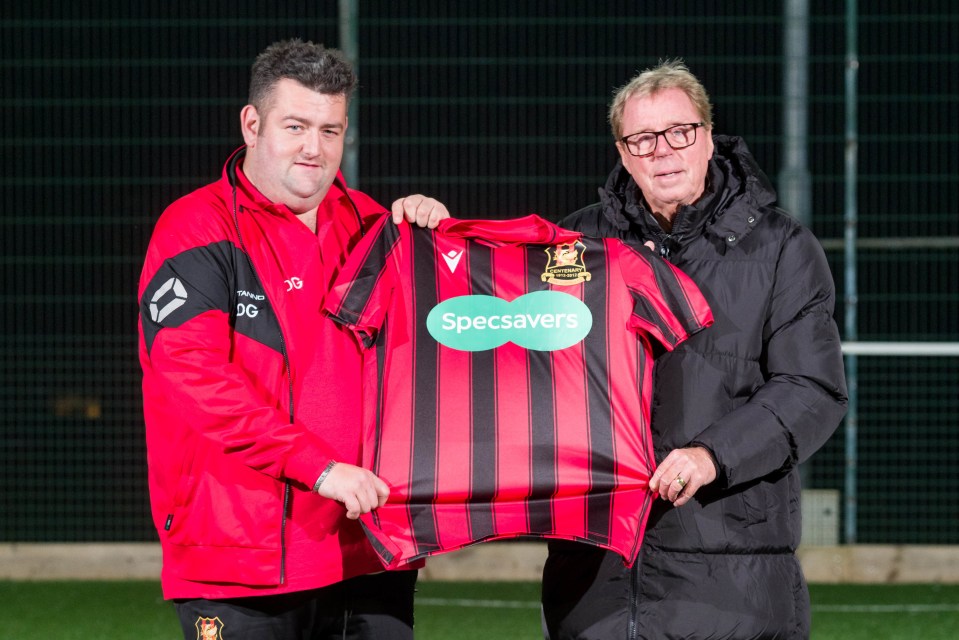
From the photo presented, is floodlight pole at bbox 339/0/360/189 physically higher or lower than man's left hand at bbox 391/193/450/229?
higher

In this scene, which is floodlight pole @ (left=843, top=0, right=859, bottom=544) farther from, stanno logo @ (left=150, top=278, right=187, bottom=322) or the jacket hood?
stanno logo @ (left=150, top=278, right=187, bottom=322)

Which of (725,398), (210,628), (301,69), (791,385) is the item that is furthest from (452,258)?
(210,628)

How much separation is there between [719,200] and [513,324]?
490mm

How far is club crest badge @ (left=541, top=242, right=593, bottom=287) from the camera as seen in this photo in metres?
2.41

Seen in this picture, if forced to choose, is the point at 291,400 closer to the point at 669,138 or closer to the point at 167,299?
the point at 167,299

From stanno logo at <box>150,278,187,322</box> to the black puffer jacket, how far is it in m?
0.96

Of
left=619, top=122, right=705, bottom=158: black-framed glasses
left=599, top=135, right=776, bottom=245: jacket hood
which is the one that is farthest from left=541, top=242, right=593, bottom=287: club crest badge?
left=619, top=122, right=705, bottom=158: black-framed glasses

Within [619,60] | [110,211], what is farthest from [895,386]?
[110,211]

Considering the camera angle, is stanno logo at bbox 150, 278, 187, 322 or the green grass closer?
stanno logo at bbox 150, 278, 187, 322

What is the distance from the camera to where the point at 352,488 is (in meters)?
2.17

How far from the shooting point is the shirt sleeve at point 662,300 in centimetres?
229

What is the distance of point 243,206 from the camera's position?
2385 millimetres

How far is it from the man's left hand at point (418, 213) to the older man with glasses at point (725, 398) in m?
0.44

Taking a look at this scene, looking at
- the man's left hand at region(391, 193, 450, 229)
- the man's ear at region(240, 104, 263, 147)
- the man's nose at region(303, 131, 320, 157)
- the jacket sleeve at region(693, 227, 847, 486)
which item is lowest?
the jacket sleeve at region(693, 227, 847, 486)
